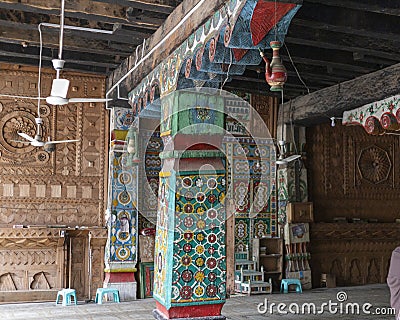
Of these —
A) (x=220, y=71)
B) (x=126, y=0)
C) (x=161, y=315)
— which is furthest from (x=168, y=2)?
(x=161, y=315)

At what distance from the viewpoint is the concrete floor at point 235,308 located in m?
6.09

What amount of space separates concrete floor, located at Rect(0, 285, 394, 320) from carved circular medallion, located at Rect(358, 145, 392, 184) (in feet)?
7.24

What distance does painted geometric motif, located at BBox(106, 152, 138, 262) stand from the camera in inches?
294

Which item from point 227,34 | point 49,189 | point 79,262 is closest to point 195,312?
point 227,34

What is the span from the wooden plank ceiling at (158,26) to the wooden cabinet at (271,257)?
2469 millimetres

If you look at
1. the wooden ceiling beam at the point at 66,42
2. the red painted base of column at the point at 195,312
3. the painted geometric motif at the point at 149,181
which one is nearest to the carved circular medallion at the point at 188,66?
the wooden ceiling beam at the point at 66,42

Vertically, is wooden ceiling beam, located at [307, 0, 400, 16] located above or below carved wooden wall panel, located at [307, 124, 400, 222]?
above

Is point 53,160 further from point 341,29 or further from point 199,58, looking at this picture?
point 341,29

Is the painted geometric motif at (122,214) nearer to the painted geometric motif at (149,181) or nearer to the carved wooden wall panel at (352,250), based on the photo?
the painted geometric motif at (149,181)

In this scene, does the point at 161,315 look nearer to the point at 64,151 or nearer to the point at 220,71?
the point at 220,71

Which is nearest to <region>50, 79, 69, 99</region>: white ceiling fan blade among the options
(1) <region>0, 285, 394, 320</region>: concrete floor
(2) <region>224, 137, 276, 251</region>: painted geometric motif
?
(1) <region>0, 285, 394, 320</region>: concrete floor

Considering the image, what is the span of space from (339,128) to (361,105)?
1.99 metres

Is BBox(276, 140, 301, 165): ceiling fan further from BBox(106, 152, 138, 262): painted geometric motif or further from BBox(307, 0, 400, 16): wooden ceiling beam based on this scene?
BBox(307, 0, 400, 16): wooden ceiling beam

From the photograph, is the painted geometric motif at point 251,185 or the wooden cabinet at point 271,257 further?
the painted geometric motif at point 251,185
